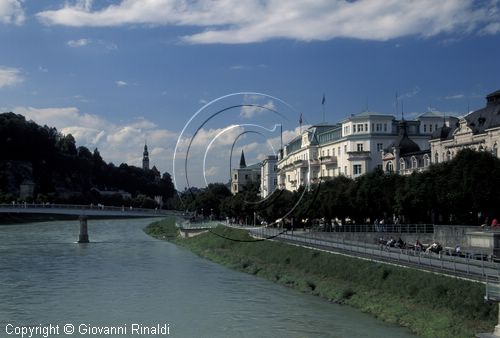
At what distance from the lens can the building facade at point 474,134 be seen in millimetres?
61219

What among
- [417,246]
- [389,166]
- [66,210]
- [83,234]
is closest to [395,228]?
[417,246]

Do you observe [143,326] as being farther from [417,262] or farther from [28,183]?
[28,183]

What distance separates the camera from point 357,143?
89.4 metres

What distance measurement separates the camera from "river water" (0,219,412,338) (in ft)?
98.9

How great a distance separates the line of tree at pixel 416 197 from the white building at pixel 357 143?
1161cm

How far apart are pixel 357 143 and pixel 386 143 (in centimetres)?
373

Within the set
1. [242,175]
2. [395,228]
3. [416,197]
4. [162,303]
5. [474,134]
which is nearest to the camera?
[162,303]

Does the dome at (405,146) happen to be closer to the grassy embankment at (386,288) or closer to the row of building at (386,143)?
the row of building at (386,143)

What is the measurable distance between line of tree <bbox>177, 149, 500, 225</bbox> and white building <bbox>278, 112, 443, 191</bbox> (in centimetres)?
1161

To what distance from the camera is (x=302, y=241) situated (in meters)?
55.9

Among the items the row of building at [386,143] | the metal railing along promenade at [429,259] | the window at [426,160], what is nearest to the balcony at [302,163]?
the row of building at [386,143]

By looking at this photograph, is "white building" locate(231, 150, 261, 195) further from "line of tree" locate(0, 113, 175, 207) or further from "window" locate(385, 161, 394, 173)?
"window" locate(385, 161, 394, 173)

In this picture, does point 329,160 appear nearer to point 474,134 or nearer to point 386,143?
point 386,143

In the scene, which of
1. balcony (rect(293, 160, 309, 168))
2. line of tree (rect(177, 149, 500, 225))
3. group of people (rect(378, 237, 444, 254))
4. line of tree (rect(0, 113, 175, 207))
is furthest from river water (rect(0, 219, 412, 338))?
line of tree (rect(0, 113, 175, 207))
